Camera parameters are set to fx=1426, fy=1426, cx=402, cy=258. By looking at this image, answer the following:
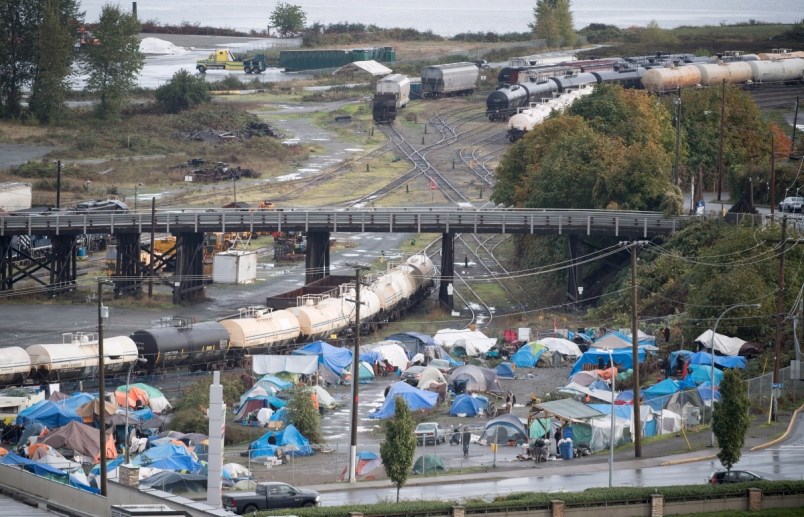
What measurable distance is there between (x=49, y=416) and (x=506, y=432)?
18.5 m

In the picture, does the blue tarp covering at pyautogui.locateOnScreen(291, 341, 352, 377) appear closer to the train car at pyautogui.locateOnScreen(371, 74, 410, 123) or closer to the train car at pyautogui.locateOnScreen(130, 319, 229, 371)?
the train car at pyautogui.locateOnScreen(130, 319, 229, 371)

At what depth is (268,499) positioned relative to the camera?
45.0m

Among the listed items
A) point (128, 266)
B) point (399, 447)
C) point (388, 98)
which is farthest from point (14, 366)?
point (388, 98)

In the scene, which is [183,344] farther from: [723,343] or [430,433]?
[723,343]

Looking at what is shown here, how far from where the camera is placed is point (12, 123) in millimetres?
143750

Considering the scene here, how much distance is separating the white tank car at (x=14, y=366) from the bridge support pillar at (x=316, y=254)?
29.9 m

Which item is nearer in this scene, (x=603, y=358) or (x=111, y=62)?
(x=603, y=358)

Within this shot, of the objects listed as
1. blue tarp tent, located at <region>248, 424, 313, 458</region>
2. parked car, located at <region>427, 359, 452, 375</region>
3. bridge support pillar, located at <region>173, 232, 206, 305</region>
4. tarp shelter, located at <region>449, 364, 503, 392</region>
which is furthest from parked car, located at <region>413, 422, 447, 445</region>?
bridge support pillar, located at <region>173, 232, 206, 305</region>

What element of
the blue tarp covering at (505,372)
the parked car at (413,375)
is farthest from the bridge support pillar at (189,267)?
the blue tarp covering at (505,372)

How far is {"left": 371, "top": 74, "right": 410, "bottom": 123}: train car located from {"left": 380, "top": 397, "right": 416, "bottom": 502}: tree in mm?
106240

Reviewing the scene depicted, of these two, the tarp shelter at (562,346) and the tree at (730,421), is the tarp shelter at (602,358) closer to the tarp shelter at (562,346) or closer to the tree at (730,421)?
the tarp shelter at (562,346)

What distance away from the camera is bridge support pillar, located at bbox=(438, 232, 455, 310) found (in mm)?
90125

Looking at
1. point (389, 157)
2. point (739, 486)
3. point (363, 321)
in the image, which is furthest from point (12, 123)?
point (739, 486)

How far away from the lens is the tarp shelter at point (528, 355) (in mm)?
74000
